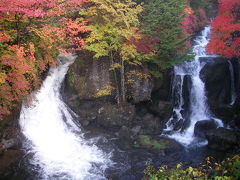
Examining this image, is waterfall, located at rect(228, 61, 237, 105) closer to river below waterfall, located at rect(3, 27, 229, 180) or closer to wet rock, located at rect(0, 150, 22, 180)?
river below waterfall, located at rect(3, 27, 229, 180)

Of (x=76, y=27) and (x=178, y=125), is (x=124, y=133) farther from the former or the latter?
(x=76, y=27)

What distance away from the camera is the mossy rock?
13.0m

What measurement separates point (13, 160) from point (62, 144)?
2484mm

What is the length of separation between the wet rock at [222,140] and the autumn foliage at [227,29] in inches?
197

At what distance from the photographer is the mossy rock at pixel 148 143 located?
42.8 feet

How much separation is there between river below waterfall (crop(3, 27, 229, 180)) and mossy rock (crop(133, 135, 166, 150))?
366 millimetres

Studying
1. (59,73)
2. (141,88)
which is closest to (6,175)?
(59,73)

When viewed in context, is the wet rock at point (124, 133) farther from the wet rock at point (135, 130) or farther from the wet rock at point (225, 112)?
the wet rock at point (225, 112)

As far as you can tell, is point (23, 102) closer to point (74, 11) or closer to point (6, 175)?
point (6, 175)

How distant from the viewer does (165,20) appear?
13.6m

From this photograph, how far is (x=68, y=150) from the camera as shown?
12.0 m

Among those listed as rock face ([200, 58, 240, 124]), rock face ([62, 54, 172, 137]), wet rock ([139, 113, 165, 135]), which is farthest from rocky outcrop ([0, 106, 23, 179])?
rock face ([200, 58, 240, 124])

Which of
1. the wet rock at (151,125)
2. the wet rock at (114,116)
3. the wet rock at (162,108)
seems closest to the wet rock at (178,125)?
the wet rock at (162,108)

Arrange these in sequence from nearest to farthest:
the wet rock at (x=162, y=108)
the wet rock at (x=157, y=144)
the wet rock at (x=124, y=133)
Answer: the wet rock at (x=157, y=144) → the wet rock at (x=124, y=133) → the wet rock at (x=162, y=108)
